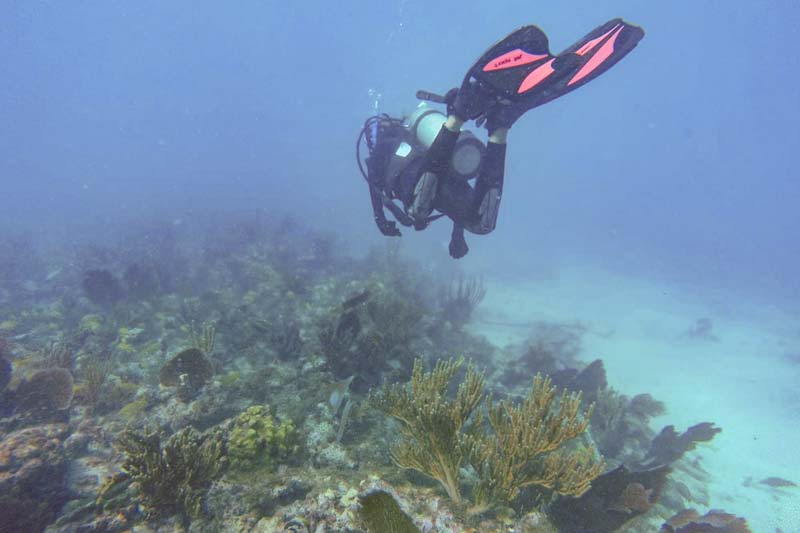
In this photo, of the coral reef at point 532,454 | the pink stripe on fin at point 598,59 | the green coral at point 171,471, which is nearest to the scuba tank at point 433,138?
the pink stripe on fin at point 598,59

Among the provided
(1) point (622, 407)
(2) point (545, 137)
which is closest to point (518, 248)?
(1) point (622, 407)

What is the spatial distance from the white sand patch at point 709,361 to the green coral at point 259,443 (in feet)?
25.7

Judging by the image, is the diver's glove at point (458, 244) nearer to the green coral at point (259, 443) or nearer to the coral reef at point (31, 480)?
the green coral at point (259, 443)

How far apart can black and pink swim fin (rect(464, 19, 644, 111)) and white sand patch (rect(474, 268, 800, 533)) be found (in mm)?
7855

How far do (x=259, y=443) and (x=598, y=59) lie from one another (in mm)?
5206

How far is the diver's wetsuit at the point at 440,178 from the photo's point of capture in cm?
466

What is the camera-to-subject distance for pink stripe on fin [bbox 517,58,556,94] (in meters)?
3.81

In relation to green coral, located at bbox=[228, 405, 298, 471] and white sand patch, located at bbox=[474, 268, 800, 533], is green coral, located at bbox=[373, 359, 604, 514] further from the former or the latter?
white sand patch, located at bbox=[474, 268, 800, 533]

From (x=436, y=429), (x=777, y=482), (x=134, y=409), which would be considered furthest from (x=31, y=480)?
(x=777, y=482)

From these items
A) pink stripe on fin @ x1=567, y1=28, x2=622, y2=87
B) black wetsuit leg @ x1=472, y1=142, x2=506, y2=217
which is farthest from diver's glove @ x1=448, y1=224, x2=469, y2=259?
pink stripe on fin @ x1=567, y1=28, x2=622, y2=87

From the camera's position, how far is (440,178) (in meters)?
4.78

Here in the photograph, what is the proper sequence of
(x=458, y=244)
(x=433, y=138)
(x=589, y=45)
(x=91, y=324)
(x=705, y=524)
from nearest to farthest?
(x=705, y=524) < (x=589, y=45) < (x=433, y=138) < (x=458, y=244) < (x=91, y=324)

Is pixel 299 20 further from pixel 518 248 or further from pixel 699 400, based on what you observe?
pixel 699 400

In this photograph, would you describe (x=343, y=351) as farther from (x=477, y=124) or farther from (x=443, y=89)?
(x=443, y=89)
